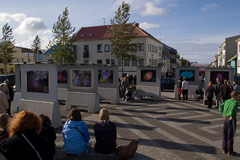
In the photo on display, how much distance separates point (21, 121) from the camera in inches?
106

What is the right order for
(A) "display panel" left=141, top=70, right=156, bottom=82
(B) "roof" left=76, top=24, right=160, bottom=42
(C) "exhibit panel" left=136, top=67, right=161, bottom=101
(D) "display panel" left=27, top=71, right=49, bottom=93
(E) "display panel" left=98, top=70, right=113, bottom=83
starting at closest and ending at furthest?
(D) "display panel" left=27, top=71, right=49, bottom=93, (E) "display panel" left=98, top=70, right=113, bottom=83, (C) "exhibit panel" left=136, top=67, right=161, bottom=101, (A) "display panel" left=141, top=70, right=156, bottom=82, (B) "roof" left=76, top=24, right=160, bottom=42

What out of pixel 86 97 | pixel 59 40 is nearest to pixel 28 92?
pixel 86 97

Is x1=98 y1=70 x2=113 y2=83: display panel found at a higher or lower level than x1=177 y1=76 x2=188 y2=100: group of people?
higher

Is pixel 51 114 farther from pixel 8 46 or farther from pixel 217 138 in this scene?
pixel 8 46

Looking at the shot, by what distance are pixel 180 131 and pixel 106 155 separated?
363 cm

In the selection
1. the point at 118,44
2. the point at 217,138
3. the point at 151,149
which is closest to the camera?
the point at 151,149

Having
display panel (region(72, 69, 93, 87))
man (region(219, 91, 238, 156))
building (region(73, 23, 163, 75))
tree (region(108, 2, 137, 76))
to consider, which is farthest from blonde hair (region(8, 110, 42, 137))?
building (region(73, 23, 163, 75))

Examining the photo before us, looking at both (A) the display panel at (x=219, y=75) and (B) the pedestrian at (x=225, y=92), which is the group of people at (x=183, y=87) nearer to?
(A) the display panel at (x=219, y=75)

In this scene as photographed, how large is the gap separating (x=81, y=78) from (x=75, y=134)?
274 inches

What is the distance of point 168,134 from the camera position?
7.59 meters

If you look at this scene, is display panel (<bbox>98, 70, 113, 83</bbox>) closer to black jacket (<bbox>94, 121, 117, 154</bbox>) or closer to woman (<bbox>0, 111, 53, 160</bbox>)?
black jacket (<bbox>94, 121, 117, 154</bbox>)

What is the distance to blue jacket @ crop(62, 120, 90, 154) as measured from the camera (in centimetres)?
521

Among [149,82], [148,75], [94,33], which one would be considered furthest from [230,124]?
[94,33]

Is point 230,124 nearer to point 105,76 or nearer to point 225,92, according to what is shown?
point 225,92
